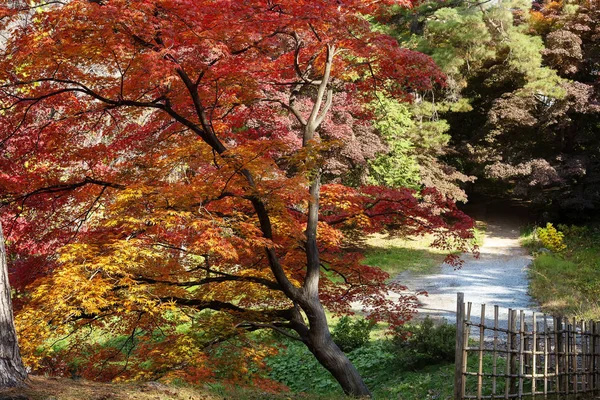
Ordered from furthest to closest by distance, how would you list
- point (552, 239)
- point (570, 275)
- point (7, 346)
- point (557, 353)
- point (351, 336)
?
point (552, 239) < point (570, 275) < point (351, 336) < point (557, 353) < point (7, 346)

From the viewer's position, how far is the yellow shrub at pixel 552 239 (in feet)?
53.5

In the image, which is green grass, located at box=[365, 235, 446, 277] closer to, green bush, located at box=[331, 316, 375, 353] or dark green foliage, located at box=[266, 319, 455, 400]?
green bush, located at box=[331, 316, 375, 353]

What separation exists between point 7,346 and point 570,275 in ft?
43.2

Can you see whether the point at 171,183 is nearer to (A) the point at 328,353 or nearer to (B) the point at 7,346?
(A) the point at 328,353

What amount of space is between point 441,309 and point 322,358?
621 cm

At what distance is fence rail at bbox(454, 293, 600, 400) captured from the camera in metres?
5.17

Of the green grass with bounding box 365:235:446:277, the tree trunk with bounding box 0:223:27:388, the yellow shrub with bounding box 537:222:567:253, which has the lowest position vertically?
the tree trunk with bounding box 0:223:27:388

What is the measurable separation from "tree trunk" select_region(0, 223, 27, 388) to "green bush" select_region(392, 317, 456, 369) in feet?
20.6

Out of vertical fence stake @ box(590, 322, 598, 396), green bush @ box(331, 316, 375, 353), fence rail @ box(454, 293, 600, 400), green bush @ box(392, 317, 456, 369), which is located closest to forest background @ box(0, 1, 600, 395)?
green bush @ box(392, 317, 456, 369)

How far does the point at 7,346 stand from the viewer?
3.41 meters

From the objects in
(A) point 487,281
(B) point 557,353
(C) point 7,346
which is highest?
(A) point 487,281

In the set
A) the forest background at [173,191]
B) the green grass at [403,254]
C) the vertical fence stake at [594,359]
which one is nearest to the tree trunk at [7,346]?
the forest background at [173,191]

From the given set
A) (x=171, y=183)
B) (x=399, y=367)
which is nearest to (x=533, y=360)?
(x=399, y=367)

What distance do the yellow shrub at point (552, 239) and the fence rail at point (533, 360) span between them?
10216mm
